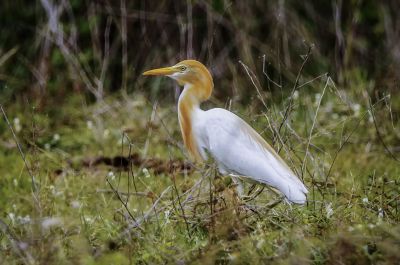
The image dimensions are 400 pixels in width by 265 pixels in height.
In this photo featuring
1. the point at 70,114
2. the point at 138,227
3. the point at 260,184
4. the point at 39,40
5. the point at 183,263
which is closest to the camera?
the point at 183,263

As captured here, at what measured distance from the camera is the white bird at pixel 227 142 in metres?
3.54

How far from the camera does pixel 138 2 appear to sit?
698 cm

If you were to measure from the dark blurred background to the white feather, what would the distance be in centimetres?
270

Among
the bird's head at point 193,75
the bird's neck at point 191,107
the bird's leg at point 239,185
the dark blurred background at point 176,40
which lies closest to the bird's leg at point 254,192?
the bird's leg at point 239,185

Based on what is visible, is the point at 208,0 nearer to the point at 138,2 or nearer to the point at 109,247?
the point at 138,2

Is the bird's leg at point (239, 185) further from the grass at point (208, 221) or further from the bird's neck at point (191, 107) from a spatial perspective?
the bird's neck at point (191, 107)

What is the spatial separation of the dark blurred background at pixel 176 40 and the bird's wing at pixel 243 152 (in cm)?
275

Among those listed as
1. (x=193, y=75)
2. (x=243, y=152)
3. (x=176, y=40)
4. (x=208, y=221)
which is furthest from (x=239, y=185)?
(x=176, y=40)

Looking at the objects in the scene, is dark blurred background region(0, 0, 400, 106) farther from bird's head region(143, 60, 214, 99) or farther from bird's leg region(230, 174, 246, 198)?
bird's leg region(230, 174, 246, 198)

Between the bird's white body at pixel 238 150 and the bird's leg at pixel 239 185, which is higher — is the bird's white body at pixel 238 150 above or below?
above

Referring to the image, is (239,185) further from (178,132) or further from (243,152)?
(178,132)

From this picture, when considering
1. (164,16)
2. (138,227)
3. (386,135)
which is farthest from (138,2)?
(138,227)

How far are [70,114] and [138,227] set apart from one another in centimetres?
301

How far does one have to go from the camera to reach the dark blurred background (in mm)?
6609
